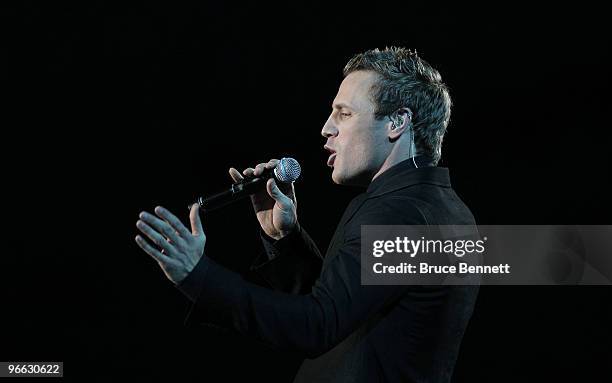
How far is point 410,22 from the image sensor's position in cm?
298

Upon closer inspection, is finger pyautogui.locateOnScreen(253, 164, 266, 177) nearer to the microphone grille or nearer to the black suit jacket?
the microphone grille

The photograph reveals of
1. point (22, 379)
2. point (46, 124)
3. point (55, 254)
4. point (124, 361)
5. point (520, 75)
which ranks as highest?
point (520, 75)

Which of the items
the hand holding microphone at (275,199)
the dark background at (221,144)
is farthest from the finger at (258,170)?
the dark background at (221,144)

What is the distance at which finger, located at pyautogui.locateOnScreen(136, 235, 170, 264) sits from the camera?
3.58 feet

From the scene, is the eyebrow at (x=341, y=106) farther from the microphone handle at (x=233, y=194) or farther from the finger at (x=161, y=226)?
the finger at (x=161, y=226)

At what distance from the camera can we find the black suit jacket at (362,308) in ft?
3.83

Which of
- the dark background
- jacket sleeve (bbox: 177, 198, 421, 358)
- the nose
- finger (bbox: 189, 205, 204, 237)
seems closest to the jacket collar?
the nose

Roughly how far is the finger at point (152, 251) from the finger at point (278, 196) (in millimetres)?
659

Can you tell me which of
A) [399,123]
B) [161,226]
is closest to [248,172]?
[399,123]

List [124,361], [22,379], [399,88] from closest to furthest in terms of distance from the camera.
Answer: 1. [399,88]
2. [22,379]
3. [124,361]

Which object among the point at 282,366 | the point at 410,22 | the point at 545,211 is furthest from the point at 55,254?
the point at 545,211

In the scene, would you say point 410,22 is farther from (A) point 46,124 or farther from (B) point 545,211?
(A) point 46,124

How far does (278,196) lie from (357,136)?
0.33 metres

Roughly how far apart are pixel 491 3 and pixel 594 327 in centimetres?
141
